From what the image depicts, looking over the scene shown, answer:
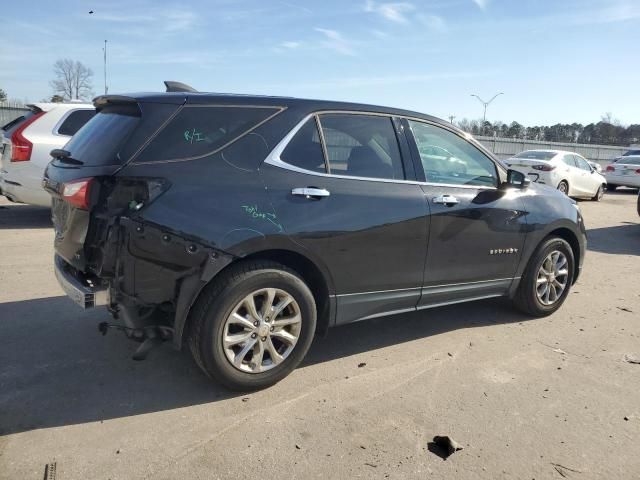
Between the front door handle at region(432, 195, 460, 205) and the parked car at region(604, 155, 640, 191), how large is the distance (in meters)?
18.5

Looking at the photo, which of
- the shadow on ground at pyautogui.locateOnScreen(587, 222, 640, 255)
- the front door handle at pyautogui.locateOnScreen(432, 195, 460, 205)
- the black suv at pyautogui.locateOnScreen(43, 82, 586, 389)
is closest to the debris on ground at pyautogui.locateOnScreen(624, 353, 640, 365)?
the black suv at pyautogui.locateOnScreen(43, 82, 586, 389)

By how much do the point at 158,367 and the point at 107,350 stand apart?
517 mm

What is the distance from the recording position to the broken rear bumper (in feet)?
10.4

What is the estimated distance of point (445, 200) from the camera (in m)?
4.17

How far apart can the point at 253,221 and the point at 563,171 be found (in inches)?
572

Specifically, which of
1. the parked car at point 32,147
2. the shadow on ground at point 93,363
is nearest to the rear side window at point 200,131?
the shadow on ground at point 93,363

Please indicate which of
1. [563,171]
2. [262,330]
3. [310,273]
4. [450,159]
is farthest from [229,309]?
[563,171]

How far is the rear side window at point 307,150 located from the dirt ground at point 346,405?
1486 millimetres

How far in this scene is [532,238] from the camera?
4879mm

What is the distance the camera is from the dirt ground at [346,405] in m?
2.77

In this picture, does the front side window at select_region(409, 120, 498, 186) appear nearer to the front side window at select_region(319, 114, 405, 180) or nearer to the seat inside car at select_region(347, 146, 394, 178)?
the front side window at select_region(319, 114, 405, 180)

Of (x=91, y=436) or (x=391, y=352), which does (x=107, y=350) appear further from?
(x=391, y=352)

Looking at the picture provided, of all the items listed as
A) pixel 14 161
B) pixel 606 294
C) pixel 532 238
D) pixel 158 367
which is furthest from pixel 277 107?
pixel 14 161

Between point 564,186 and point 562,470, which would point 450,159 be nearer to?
point 562,470
